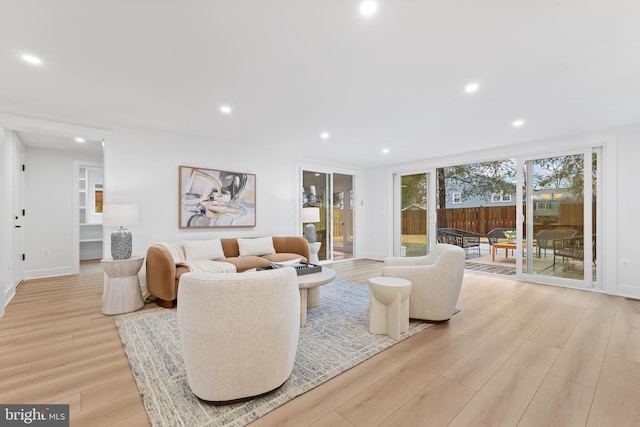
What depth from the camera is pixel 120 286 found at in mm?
3141

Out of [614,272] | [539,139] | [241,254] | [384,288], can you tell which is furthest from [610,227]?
[241,254]

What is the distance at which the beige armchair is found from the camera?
1467 millimetres

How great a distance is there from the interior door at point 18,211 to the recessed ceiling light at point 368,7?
16.4 ft

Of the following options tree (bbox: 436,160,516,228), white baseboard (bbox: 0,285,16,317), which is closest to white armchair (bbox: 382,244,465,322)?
white baseboard (bbox: 0,285,16,317)

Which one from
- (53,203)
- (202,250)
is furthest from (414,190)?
(53,203)

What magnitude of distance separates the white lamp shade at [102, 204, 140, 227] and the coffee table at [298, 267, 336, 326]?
85.9 inches

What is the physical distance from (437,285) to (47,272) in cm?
627

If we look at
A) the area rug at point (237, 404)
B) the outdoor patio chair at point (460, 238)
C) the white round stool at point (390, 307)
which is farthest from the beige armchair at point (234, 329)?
the outdoor patio chair at point (460, 238)

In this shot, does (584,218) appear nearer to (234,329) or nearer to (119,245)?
(234,329)

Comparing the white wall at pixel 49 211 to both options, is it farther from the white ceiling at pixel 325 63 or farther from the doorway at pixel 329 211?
the doorway at pixel 329 211

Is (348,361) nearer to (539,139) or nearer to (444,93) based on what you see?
(444,93)

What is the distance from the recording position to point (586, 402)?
1657 millimetres

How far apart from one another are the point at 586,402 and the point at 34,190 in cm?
740

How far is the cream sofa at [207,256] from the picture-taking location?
10.6 ft
